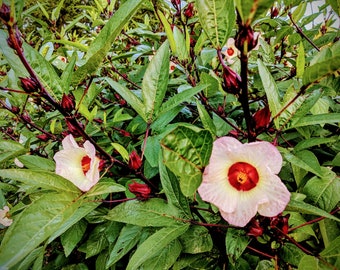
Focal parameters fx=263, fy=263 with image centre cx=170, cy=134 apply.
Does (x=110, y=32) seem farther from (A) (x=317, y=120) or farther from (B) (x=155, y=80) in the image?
(A) (x=317, y=120)

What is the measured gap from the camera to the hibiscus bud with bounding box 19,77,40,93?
0.57 m

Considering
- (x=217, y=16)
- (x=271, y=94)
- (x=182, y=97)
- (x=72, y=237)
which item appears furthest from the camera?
(x=72, y=237)

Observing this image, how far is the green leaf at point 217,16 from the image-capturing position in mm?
A: 493

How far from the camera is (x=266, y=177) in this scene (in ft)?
1.75

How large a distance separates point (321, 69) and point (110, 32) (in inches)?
16.0

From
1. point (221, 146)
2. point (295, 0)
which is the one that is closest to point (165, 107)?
point (221, 146)

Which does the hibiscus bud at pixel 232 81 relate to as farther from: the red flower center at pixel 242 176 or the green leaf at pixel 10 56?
the green leaf at pixel 10 56

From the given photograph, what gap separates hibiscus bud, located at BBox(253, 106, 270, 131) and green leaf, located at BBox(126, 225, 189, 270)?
31 cm

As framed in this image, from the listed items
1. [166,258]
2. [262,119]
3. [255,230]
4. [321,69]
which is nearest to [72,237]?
[166,258]

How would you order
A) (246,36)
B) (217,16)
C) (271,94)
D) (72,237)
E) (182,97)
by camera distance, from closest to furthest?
(246,36), (217,16), (271,94), (182,97), (72,237)

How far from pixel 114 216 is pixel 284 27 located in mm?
1119

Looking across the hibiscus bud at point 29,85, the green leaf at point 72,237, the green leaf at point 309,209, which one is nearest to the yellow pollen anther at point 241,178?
the green leaf at point 309,209

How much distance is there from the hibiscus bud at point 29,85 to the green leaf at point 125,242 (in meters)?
0.47

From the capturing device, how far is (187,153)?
0.46 m
